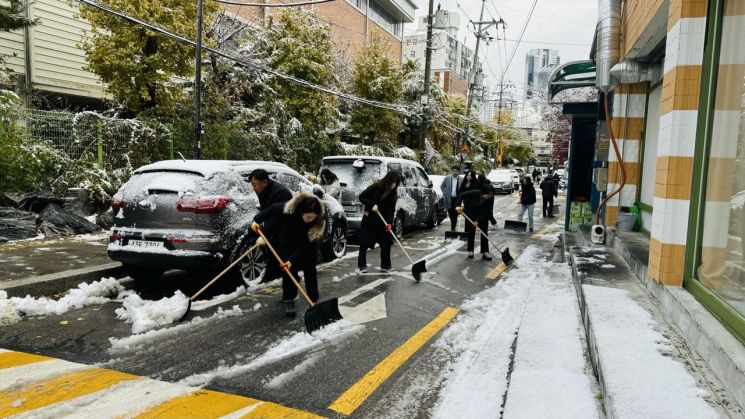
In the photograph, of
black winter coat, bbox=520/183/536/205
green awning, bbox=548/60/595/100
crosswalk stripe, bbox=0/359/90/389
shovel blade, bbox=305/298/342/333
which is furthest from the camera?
black winter coat, bbox=520/183/536/205

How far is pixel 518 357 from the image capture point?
4281 millimetres

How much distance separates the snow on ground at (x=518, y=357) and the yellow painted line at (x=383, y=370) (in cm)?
18

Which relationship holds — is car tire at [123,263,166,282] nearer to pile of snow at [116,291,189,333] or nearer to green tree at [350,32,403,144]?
pile of snow at [116,291,189,333]

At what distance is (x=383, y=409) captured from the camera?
3525mm

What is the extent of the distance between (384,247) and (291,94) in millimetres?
11754

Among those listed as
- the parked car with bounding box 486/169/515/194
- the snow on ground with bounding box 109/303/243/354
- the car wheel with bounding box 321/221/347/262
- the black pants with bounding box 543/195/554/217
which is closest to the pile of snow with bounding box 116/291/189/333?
the snow on ground with bounding box 109/303/243/354

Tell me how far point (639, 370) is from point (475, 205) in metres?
6.51

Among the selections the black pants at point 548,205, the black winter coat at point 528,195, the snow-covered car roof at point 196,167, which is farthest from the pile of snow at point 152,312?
the black pants at point 548,205

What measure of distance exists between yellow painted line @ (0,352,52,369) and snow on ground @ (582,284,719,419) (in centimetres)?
438

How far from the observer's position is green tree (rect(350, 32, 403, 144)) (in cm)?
2370

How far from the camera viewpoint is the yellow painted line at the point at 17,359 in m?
4.09

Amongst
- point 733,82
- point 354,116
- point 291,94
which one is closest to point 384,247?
point 733,82

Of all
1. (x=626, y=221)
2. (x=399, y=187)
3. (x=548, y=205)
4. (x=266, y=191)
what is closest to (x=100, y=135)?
(x=399, y=187)

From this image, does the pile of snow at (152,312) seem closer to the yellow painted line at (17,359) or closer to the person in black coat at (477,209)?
the yellow painted line at (17,359)
